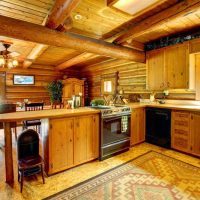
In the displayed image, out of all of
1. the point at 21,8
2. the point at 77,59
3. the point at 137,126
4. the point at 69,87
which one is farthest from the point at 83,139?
the point at 69,87

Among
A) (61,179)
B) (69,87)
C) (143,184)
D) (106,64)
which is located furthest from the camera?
(69,87)

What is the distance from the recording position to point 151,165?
9.75 ft

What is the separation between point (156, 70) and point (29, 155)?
3.69 metres

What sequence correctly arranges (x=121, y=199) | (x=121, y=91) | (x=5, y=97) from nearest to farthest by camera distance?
1. (x=121, y=199)
2. (x=121, y=91)
3. (x=5, y=97)

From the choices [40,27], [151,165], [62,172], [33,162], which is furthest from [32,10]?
→ [151,165]

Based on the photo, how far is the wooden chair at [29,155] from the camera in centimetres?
239

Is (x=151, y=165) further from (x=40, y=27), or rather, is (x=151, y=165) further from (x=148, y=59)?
(x=40, y=27)

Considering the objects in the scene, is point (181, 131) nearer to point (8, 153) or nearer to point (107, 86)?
point (8, 153)

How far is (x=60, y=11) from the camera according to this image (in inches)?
94.4

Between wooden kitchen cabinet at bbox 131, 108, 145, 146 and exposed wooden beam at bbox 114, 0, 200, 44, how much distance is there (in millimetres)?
1852

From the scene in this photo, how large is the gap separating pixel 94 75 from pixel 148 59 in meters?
3.32

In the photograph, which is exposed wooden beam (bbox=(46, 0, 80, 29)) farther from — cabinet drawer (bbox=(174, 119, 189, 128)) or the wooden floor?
cabinet drawer (bbox=(174, 119, 189, 128))

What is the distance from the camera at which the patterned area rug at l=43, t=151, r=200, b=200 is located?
6.91ft

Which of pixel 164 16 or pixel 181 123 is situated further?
pixel 181 123
